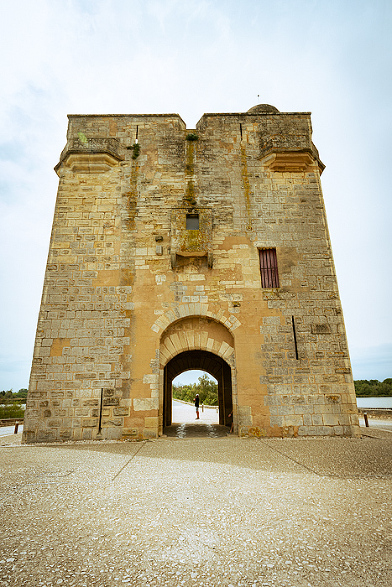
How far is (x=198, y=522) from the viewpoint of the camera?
2.32m

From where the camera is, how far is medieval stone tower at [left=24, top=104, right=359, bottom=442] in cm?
697

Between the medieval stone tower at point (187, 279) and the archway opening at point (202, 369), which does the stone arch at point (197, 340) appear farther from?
the archway opening at point (202, 369)

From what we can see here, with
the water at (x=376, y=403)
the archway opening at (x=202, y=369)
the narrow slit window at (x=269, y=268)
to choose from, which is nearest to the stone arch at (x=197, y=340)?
the narrow slit window at (x=269, y=268)

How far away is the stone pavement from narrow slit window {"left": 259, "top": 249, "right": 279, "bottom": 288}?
14.5ft

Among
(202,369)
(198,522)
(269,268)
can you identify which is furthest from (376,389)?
(198,522)

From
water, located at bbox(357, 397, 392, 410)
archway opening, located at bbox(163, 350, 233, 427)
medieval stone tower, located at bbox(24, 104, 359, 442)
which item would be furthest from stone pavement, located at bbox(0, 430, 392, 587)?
water, located at bbox(357, 397, 392, 410)

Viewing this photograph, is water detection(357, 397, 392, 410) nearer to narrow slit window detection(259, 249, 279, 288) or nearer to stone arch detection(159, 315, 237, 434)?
narrow slit window detection(259, 249, 279, 288)

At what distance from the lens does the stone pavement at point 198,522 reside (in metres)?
1.65

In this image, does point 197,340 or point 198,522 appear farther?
point 197,340

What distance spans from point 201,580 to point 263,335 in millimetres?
6076

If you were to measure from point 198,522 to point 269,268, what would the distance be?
652 cm

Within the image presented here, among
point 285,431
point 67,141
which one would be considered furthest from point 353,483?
point 67,141

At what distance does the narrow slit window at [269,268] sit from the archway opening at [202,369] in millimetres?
3970

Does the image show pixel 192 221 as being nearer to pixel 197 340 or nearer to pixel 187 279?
pixel 187 279
